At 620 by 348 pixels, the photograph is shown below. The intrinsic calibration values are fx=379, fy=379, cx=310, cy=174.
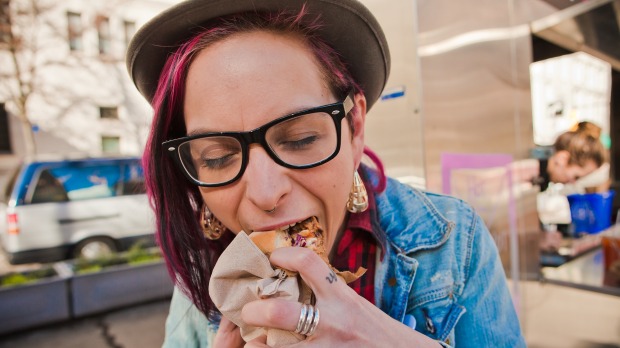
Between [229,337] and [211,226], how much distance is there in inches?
16.3

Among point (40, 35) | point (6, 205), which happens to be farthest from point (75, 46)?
point (6, 205)

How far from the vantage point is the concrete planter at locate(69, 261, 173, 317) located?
539cm

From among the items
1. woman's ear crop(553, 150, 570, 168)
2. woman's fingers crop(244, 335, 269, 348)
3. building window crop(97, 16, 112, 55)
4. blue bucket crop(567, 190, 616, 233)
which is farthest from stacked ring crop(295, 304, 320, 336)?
building window crop(97, 16, 112, 55)

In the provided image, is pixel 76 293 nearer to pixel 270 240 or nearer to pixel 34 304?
pixel 34 304

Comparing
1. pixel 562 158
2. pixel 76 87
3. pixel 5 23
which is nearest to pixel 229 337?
pixel 562 158

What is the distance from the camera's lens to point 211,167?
1.23m

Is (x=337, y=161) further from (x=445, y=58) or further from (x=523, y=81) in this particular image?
(x=523, y=81)

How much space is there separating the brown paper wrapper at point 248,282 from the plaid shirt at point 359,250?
1.20 feet

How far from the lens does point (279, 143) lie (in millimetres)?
1136

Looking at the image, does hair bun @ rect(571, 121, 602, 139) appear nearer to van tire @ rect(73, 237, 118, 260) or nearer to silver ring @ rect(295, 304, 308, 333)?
silver ring @ rect(295, 304, 308, 333)

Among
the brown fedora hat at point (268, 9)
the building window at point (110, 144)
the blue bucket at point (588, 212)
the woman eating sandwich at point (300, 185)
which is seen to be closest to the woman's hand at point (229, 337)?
the woman eating sandwich at point (300, 185)

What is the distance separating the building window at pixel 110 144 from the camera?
1475 cm

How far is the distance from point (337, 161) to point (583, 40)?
3.73 m

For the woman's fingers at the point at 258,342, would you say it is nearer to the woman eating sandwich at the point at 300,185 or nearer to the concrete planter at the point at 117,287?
the woman eating sandwich at the point at 300,185
